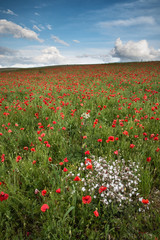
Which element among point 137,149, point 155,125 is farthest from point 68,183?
point 155,125

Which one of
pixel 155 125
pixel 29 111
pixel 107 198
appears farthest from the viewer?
pixel 29 111

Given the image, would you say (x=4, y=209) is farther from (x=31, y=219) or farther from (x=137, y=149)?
(x=137, y=149)

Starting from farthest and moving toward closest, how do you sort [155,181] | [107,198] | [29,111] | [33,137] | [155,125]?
1. [29,111]
2. [155,125]
3. [33,137]
4. [155,181]
5. [107,198]

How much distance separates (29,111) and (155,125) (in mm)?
3596

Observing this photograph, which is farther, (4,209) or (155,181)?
(155,181)

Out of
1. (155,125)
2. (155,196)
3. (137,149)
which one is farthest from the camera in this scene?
(155,125)

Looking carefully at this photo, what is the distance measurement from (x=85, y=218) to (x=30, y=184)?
0.83 metres

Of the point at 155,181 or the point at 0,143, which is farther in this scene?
the point at 0,143

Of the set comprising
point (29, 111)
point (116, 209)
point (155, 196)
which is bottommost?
point (155, 196)

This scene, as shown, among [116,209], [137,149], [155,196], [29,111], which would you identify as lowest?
[155,196]

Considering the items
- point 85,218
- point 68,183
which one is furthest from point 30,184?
point 85,218

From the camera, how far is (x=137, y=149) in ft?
8.43

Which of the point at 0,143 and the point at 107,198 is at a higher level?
the point at 0,143

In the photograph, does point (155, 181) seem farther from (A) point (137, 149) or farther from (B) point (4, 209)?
(B) point (4, 209)
